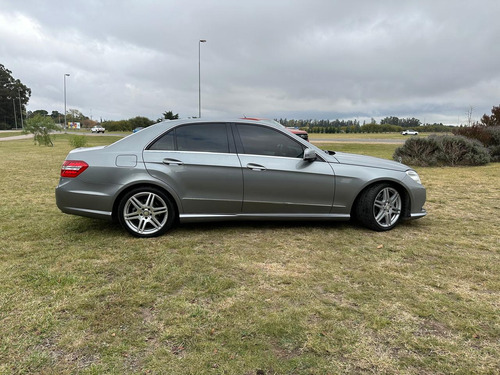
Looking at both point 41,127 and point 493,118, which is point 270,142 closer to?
point 493,118

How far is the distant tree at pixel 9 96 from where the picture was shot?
327 ft

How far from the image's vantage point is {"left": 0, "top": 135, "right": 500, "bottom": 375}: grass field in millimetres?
2137

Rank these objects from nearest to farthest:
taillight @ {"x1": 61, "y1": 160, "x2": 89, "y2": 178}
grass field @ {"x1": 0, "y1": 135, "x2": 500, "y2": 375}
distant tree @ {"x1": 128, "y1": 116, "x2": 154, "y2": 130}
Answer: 1. grass field @ {"x1": 0, "y1": 135, "x2": 500, "y2": 375}
2. taillight @ {"x1": 61, "y1": 160, "x2": 89, "y2": 178}
3. distant tree @ {"x1": 128, "y1": 116, "x2": 154, "y2": 130}

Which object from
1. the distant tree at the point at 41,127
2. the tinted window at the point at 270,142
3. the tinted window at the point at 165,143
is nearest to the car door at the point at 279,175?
the tinted window at the point at 270,142

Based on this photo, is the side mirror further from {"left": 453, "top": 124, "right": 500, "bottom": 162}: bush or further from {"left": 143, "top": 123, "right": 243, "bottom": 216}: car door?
{"left": 453, "top": 124, "right": 500, "bottom": 162}: bush

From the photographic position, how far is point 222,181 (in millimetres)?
4398

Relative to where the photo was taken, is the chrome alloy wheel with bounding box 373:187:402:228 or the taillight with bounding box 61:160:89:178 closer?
the taillight with bounding box 61:160:89:178

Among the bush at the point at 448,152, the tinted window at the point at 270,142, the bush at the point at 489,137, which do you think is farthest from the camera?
the bush at the point at 489,137

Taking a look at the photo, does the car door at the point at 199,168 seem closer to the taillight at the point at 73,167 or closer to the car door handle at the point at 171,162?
the car door handle at the point at 171,162

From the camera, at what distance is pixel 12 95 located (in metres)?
102

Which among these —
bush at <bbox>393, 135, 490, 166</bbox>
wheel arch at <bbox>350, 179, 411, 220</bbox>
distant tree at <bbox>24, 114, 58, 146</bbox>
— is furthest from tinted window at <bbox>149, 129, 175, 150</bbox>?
distant tree at <bbox>24, 114, 58, 146</bbox>

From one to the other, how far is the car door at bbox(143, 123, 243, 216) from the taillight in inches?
29.5

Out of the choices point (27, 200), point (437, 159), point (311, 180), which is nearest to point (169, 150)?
point (311, 180)

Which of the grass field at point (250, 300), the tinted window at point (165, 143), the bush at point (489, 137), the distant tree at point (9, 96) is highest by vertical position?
the distant tree at point (9, 96)
